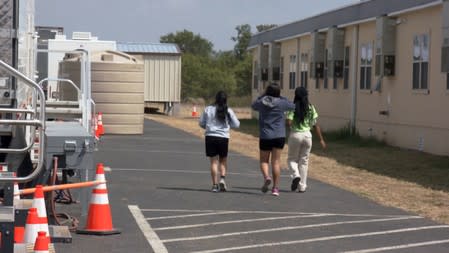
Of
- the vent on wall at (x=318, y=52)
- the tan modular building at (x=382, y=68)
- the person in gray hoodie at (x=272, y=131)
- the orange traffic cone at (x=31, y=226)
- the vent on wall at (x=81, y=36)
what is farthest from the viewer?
the vent on wall at (x=318, y=52)

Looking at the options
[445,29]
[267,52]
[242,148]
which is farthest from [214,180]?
[267,52]

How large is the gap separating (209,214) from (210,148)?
8.87 ft

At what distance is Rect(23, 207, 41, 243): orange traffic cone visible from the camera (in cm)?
759

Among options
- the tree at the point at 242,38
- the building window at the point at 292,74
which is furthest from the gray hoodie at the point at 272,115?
the tree at the point at 242,38

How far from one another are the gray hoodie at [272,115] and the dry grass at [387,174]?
1.94m

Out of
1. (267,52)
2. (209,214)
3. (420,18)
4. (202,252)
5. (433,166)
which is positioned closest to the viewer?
(202,252)

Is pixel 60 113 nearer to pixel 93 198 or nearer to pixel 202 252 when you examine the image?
pixel 93 198

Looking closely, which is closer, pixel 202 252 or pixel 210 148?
pixel 202 252

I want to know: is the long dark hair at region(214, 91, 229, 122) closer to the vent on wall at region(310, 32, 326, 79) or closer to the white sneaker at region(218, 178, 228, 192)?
the white sneaker at region(218, 178, 228, 192)

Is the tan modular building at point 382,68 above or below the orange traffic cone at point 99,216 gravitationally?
above

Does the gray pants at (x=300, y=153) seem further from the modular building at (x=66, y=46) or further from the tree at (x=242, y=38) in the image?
the tree at (x=242, y=38)

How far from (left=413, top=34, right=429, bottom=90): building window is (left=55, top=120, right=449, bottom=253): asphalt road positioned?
8155mm

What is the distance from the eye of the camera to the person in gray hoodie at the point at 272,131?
14.7 meters

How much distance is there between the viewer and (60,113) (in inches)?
552
